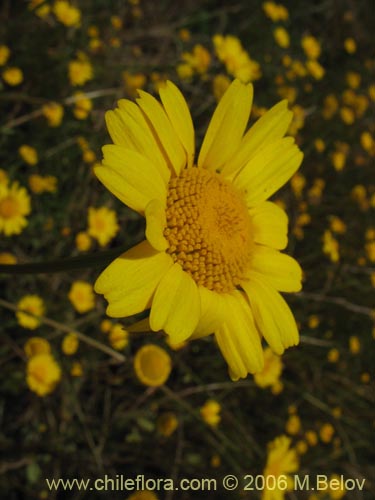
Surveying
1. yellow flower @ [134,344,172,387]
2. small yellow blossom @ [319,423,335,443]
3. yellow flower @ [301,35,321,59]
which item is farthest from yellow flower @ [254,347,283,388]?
yellow flower @ [301,35,321,59]

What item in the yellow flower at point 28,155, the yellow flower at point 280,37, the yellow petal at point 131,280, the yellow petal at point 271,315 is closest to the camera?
the yellow petal at point 131,280

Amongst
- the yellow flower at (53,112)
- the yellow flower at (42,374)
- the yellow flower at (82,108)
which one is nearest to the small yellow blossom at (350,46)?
the yellow flower at (82,108)

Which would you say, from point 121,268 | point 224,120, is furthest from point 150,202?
point 224,120

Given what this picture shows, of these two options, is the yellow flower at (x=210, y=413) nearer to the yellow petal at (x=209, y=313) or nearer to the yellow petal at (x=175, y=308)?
the yellow petal at (x=209, y=313)

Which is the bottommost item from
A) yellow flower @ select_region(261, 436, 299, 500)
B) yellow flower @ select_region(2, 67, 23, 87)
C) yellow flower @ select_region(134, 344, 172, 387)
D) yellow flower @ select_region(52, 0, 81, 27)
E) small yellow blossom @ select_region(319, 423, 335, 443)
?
small yellow blossom @ select_region(319, 423, 335, 443)

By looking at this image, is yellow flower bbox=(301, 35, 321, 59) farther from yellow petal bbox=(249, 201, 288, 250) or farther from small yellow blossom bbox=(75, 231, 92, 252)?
yellow petal bbox=(249, 201, 288, 250)

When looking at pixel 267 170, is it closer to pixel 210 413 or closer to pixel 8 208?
pixel 8 208

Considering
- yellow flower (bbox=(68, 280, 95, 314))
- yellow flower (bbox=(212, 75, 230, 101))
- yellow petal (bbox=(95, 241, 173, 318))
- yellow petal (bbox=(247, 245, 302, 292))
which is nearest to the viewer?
yellow petal (bbox=(95, 241, 173, 318))

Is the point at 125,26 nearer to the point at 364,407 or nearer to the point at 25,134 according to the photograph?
the point at 25,134
